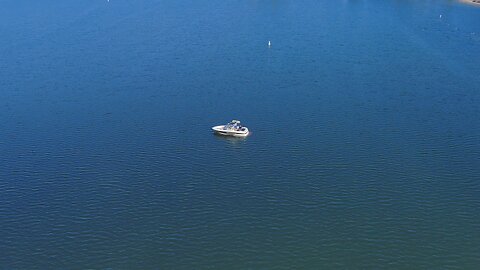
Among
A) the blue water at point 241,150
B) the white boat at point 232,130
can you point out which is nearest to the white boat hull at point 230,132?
the white boat at point 232,130

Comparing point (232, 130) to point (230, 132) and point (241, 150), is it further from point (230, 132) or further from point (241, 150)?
point (241, 150)

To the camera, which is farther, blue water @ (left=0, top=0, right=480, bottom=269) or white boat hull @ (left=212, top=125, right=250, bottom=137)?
white boat hull @ (left=212, top=125, right=250, bottom=137)

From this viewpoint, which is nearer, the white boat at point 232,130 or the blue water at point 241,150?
the blue water at point 241,150

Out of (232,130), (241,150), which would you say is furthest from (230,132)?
(241,150)

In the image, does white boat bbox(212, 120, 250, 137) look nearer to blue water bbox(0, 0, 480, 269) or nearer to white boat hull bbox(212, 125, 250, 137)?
white boat hull bbox(212, 125, 250, 137)

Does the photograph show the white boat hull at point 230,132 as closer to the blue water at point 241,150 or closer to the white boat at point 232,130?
the white boat at point 232,130

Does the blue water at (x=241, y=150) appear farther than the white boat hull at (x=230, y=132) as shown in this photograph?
Result: No

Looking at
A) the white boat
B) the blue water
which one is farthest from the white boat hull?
the blue water
